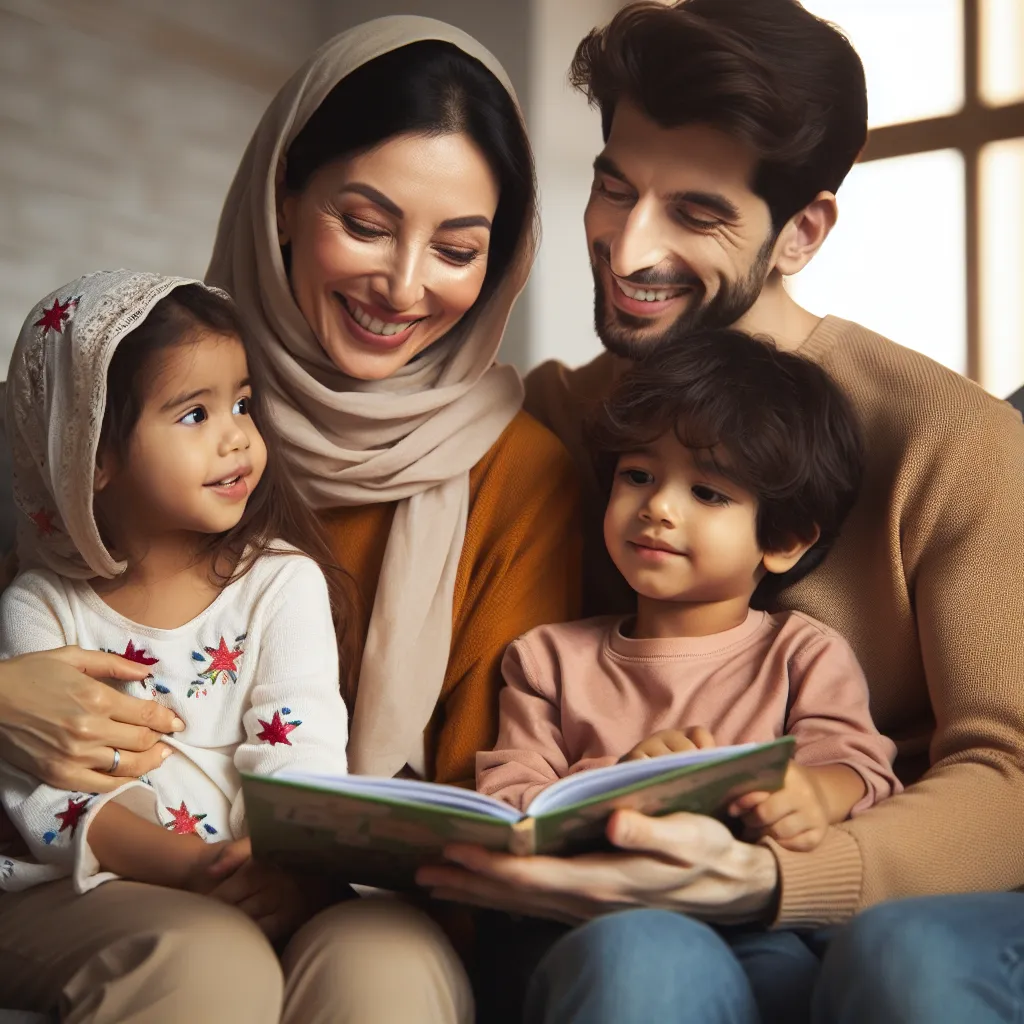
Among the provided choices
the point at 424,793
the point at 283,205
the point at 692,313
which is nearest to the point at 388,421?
the point at 283,205

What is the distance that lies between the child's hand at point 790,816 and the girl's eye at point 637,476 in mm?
424

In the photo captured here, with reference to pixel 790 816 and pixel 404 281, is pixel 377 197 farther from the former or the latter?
pixel 790 816

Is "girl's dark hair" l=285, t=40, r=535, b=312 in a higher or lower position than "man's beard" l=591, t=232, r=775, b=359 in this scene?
higher

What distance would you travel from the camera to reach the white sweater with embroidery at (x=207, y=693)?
136 cm

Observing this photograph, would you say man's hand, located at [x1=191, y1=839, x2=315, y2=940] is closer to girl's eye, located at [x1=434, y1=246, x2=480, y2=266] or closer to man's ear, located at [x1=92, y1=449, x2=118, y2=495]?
man's ear, located at [x1=92, y1=449, x2=118, y2=495]

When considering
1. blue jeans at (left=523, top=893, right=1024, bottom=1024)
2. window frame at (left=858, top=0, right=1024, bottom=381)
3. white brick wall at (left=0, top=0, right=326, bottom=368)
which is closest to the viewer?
blue jeans at (left=523, top=893, right=1024, bottom=1024)

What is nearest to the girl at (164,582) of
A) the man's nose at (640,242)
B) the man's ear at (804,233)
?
the man's nose at (640,242)

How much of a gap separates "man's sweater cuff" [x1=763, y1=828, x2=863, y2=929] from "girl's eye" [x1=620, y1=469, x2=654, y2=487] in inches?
18.8

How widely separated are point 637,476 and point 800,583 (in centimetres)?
27

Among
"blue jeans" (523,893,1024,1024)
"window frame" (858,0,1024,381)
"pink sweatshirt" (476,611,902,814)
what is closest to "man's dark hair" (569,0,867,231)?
"pink sweatshirt" (476,611,902,814)

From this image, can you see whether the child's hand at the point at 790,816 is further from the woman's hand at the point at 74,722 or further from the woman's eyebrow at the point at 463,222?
the woman's eyebrow at the point at 463,222

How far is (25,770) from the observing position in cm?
138

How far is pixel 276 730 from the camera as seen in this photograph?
1.38 m

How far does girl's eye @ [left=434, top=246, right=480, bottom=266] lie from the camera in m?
1.68
